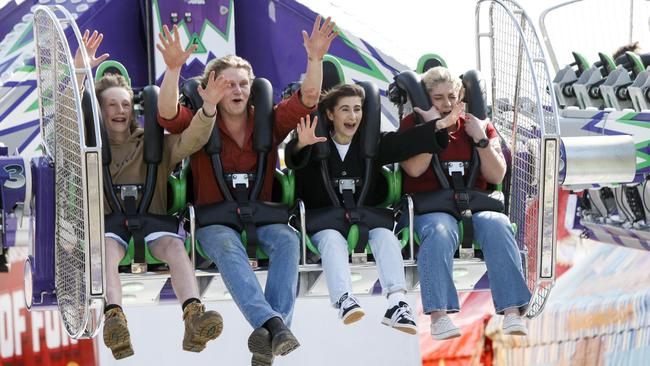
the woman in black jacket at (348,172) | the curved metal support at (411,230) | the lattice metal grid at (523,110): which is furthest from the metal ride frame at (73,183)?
the lattice metal grid at (523,110)

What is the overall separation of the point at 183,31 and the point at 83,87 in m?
4.21

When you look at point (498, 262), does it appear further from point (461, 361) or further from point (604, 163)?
point (461, 361)

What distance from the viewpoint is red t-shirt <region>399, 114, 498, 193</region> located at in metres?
8.47

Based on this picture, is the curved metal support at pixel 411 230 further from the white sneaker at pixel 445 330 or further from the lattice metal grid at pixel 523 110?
the lattice metal grid at pixel 523 110

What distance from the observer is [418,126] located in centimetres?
829

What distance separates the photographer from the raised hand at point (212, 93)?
7996 mm

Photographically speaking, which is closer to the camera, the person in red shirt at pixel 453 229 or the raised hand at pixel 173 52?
the raised hand at pixel 173 52

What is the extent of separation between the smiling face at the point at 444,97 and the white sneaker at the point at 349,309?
1188mm

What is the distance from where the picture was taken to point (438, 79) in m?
8.51

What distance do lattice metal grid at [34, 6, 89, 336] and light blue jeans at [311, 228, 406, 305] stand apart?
117cm

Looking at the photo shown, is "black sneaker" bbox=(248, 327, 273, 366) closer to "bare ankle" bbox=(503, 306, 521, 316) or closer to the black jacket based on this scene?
the black jacket

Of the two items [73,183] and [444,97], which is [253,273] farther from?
[444,97]

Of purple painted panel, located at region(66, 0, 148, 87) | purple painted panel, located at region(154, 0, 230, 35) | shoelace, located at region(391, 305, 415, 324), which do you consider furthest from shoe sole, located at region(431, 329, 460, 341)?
purple painted panel, located at region(66, 0, 148, 87)

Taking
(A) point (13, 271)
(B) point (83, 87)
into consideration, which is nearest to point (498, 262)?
(B) point (83, 87)
